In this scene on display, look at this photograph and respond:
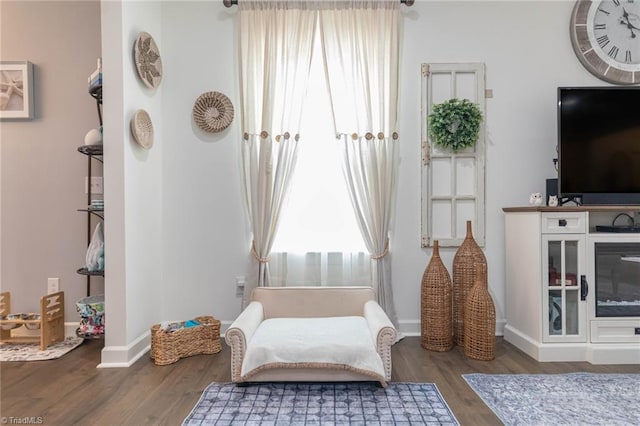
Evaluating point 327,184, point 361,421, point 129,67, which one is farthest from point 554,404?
point 129,67

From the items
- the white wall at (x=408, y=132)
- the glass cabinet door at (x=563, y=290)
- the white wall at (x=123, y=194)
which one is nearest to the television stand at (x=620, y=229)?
the glass cabinet door at (x=563, y=290)

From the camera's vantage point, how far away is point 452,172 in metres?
3.16

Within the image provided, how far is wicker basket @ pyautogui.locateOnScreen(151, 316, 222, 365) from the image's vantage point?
2.58 metres

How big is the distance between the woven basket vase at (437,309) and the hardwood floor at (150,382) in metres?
0.09

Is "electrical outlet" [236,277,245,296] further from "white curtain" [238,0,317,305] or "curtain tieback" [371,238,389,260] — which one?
"curtain tieback" [371,238,389,260]

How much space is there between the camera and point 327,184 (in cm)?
317

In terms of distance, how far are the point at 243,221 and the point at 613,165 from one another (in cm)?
298

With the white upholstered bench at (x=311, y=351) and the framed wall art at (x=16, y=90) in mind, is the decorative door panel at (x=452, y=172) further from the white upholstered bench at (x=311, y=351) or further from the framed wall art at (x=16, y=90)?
the framed wall art at (x=16, y=90)

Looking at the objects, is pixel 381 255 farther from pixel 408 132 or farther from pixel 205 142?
pixel 205 142

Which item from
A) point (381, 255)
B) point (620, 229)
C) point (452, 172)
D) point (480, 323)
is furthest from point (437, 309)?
point (620, 229)

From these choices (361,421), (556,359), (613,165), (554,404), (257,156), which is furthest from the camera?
(257,156)

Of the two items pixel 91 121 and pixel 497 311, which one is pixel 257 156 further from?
pixel 497 311

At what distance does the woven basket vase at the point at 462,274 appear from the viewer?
2.89 meters

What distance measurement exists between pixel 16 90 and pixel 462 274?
4013 mm
